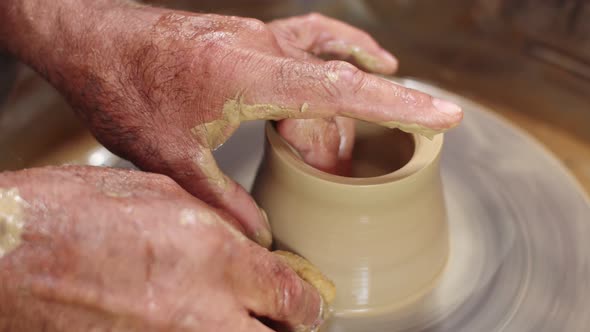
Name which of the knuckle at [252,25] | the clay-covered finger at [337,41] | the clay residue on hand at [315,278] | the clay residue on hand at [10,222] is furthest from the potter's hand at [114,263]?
the clay-covered finger at [337,41]

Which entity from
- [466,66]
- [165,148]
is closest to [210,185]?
[165,148]

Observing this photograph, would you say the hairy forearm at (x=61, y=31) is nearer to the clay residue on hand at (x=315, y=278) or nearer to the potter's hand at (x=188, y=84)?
the potter's hand at (x=188, y=84)

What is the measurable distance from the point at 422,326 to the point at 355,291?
4.9 inches

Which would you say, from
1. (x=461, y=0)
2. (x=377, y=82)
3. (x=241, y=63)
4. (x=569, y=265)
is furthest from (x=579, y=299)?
(x=461, y=0)

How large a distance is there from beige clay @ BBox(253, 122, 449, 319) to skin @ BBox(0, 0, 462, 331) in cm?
6

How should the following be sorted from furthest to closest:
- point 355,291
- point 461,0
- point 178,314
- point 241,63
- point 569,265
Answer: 1. point 461,0
2. point 569,265
3. point 355,291
4. point 241,63
5. point 178,314

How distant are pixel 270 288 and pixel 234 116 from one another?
26cm

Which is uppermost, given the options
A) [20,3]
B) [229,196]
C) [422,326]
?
[20,3]

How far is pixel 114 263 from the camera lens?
689 mm

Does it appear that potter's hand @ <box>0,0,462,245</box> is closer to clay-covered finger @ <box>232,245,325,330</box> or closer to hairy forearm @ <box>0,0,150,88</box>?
hairy forearm @ <box>0,0,150,88</box>

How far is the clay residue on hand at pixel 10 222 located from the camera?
2.29 feet

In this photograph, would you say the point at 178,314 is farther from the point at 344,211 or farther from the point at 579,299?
the point at 579,299

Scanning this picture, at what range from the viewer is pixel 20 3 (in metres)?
1.12

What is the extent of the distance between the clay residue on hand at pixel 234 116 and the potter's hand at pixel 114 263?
180 mm
